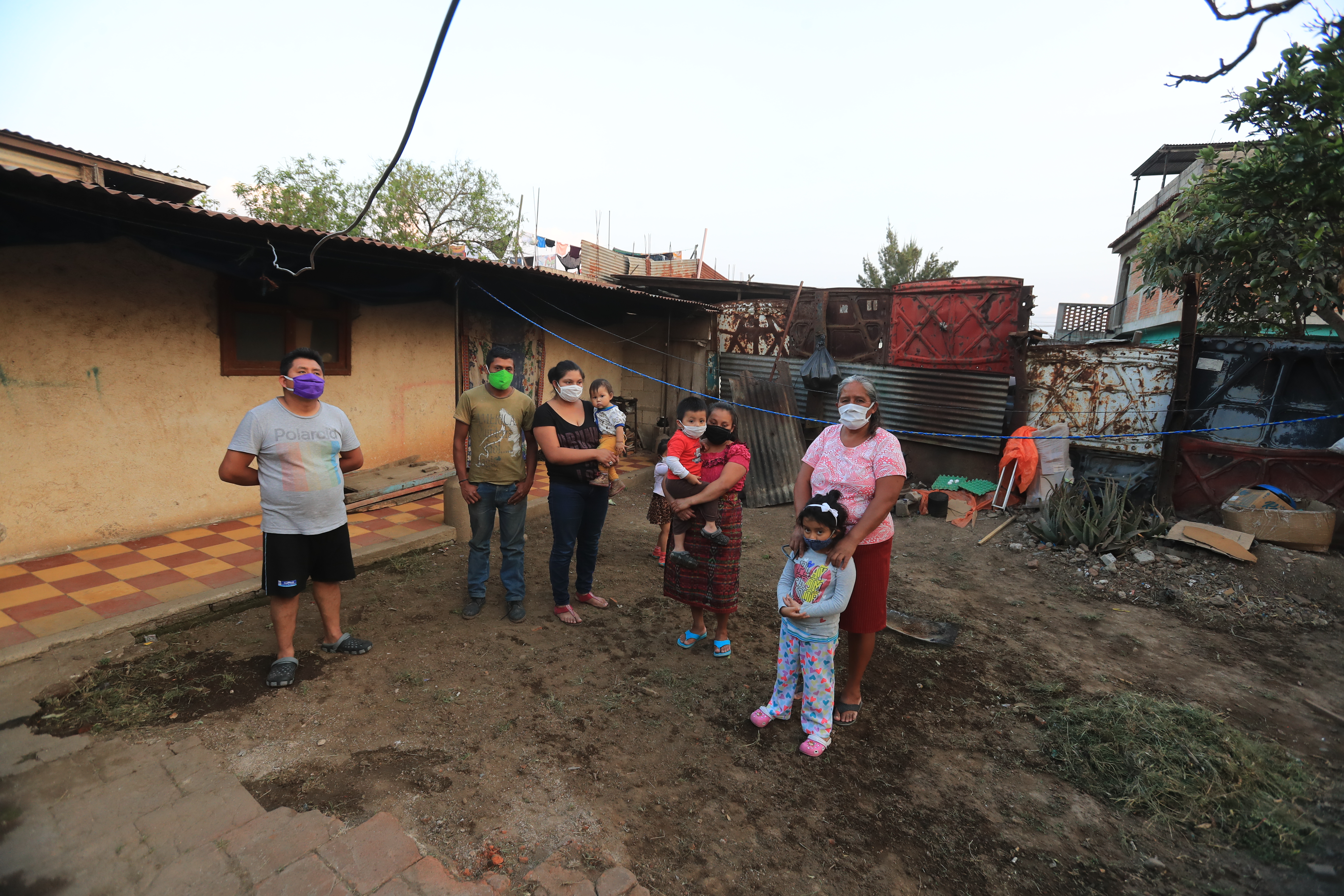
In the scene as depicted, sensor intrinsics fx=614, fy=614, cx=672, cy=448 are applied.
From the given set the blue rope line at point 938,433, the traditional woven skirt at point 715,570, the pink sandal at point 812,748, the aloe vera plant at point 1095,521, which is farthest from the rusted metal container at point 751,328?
the pink sandal at point 812,748

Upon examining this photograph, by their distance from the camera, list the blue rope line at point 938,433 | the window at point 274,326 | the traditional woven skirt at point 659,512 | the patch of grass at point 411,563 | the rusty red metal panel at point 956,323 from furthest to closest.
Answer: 1. the rusty red metal panel at point 956,323
2. the blue rope line at point 938,433
3. the window at point 274,326
4. the traditional woven skirt at point 659,512
5. the patch of grass at point 411,563

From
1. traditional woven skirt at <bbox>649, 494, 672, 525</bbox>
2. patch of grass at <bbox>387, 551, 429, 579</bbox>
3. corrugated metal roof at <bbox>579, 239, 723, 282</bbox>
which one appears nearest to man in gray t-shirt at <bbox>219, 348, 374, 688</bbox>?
patch of grass at <bbox>387, 551, 429, 579</bbox>

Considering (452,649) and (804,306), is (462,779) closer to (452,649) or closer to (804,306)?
(452,649)

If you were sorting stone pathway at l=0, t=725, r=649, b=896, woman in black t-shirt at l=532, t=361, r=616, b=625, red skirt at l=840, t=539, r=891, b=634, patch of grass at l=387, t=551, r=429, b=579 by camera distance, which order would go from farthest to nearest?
1. patch of grass at l=387, t=551, r=429, b=579
2. woman in black t-shirt at l=532, t=361, r=616, b=625
3. red skirt at l=840, t=539, r=891, b=634
4. stone pathway at l=0, t=725, r=649, b=896

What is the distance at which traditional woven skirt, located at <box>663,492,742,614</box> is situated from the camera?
3.58 m

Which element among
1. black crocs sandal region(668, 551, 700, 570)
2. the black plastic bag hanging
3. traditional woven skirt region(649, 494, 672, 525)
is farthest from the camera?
the black plastic bag hanging

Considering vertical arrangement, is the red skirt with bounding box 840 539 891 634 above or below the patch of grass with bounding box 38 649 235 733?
above

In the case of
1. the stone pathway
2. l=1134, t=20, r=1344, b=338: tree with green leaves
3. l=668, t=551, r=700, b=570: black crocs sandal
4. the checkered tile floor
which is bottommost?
the stone pathway

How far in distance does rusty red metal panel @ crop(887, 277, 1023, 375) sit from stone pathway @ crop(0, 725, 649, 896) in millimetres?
8542

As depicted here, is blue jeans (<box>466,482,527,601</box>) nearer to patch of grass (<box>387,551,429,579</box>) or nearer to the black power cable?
patch of grass (<box>387,551,429,579</box>)

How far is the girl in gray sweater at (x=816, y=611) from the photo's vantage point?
2.75m

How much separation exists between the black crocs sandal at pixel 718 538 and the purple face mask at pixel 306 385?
7.06 feet

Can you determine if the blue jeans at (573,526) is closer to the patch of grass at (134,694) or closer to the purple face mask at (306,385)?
the purple face mask at (306,385)

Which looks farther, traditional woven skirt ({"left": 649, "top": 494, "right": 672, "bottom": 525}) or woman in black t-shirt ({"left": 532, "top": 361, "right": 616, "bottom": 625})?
traditional woven skirt ({"left": 649, "top": 494, "right": 672, "bottom": 525})
